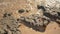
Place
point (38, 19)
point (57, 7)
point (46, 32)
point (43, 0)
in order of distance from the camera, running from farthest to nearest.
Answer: point (43, 0) → point (57, 7) → point (38, 19) → point (46, 32)

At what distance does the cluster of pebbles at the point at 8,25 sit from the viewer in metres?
1.94

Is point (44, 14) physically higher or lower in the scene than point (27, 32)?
higher

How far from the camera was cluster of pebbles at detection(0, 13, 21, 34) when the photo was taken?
194 centimetres

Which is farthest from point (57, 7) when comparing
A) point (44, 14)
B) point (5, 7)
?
point (5, 7)

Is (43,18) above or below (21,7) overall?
below

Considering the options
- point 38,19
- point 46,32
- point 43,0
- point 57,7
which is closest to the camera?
point 46,32

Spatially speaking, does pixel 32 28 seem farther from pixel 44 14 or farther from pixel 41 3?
pixel 41 3

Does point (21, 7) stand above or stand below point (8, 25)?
above

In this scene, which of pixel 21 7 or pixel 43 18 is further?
pixel 21 7

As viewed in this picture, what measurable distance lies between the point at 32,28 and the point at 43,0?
600 millimetres

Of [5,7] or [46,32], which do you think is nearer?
[46,32]

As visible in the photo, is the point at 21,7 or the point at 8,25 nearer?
the point at 8,25

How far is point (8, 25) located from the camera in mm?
2016

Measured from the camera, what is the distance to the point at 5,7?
92.2 inches
